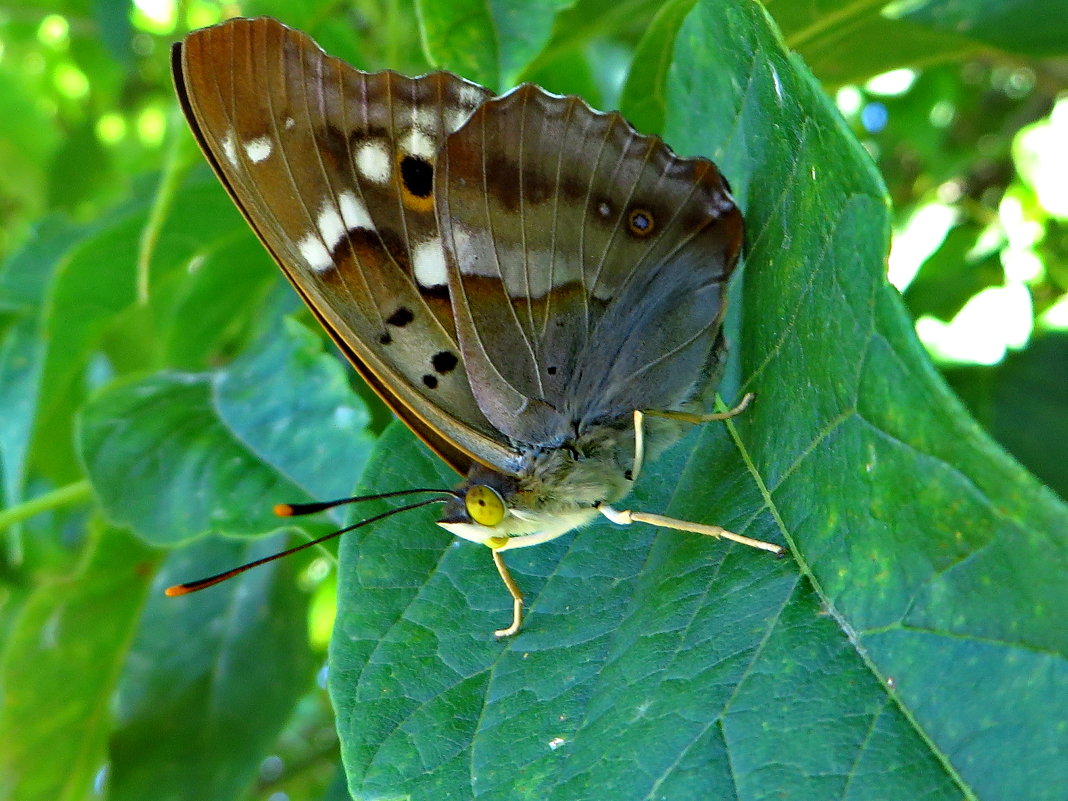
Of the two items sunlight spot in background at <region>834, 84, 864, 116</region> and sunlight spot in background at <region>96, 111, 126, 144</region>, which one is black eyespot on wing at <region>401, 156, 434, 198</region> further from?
sunlight spot in background at <region>96, 111, 126, 144</region>

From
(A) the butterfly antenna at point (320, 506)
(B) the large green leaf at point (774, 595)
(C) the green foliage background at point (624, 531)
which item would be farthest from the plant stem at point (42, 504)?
(B) the large green leaf at point (774, 595)

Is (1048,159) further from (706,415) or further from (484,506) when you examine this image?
(484,506)

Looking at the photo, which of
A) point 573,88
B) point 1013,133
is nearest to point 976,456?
point 573,88

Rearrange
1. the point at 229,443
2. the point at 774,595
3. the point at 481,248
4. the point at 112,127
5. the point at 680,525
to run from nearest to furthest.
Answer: the point at 774,595, the point at 680,525, the point at 481,248, the point at 229,443, the point at 112,127

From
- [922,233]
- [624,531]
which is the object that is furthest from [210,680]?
[922,233]

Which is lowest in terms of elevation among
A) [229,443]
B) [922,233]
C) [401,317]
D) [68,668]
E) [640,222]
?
[68,668]

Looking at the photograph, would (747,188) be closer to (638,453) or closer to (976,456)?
(638,453)
